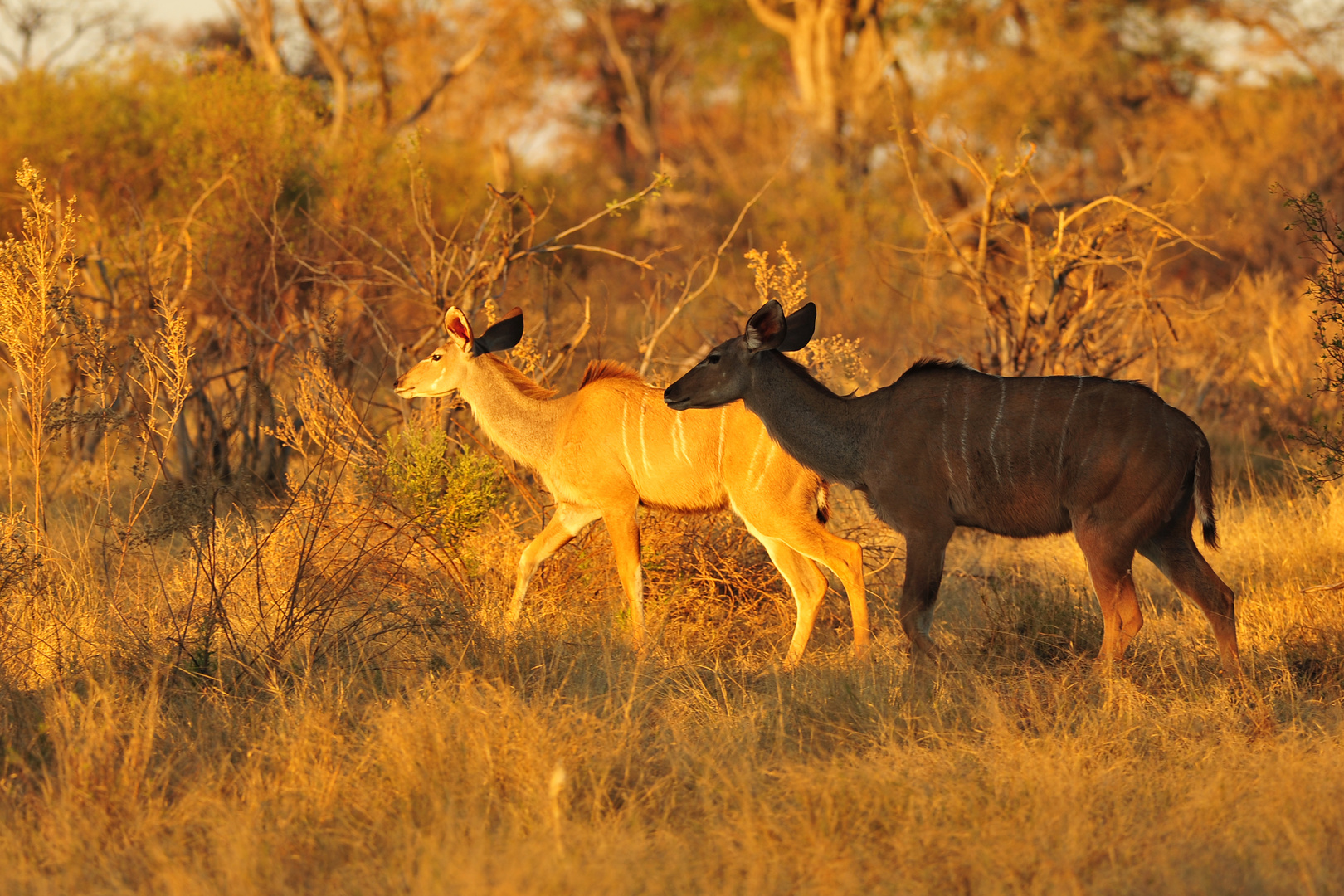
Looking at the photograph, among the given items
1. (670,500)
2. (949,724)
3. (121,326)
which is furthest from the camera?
(121,326)

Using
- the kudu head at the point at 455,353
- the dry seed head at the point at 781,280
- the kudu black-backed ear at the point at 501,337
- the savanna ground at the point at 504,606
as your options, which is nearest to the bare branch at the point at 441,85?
the savanna ground at the point at 504,606

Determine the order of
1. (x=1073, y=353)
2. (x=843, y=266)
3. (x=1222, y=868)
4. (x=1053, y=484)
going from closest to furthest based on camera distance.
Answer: (x=1222, y=868) < (x=1053, y=484) < (x=1073, y=353) < (x=843, y=266)

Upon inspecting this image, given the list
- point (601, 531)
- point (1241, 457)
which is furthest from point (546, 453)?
point (1241, 457)

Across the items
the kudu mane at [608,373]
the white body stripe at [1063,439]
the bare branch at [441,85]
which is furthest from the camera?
the bare branch at [441,85]

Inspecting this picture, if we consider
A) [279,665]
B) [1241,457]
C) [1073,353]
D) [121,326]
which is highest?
[121,326]

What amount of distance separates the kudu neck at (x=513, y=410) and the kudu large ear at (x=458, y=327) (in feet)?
0.41

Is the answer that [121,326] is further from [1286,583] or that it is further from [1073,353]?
[1286,583]

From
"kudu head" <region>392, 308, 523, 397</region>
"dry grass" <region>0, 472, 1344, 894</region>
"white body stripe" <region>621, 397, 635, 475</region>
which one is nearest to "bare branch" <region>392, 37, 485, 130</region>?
"kudu head" <region>392, 308, 523, 397</region>

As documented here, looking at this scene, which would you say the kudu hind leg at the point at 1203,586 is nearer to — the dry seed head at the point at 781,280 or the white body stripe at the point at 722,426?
the white body stripe at the point at 722,426

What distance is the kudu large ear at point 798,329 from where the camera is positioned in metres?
5.80

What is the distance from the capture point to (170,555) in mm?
6672

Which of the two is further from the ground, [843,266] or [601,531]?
[601,531]

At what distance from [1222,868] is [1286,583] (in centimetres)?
336

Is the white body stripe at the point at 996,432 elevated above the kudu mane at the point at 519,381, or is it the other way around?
the kudu mane at the point at 519,381
